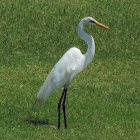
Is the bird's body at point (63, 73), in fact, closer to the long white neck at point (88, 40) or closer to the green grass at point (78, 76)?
the long white neck at point (88, 40)

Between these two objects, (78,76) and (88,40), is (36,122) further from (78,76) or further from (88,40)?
(78,76)

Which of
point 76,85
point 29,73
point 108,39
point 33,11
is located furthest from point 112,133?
point 33,11

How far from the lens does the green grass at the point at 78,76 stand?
8.02 m

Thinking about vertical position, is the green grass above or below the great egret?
below

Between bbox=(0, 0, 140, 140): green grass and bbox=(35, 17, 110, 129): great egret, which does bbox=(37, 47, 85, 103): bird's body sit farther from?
bbox=(0, 0, 140, 140): green grass

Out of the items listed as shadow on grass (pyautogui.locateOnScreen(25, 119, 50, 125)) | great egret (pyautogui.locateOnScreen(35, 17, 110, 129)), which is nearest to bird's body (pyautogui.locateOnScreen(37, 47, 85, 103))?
great egret (pyautogui.locateOnScreen(35, 17, 110, 129))

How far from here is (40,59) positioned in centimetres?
1133

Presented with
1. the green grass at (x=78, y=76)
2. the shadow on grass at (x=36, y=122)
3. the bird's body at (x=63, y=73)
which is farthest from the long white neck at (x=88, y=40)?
the shadow on grass at (x=36, y=122)

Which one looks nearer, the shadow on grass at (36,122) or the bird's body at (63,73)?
the bird's body at (63,73)

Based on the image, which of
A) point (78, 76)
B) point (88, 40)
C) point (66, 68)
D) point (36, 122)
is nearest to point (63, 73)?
point (66, 68)

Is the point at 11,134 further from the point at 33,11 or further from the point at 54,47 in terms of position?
the point at 33,11

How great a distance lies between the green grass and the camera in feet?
26.3

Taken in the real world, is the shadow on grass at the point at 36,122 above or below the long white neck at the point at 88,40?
below

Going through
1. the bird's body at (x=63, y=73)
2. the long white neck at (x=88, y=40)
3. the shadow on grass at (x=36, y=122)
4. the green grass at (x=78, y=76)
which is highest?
the long white neck at (x=88, y=40)
